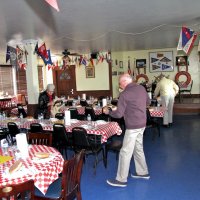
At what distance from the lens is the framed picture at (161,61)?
45.8ft

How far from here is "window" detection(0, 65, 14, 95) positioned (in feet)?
39.5

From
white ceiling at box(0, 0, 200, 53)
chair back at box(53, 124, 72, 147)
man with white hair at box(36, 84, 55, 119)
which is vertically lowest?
chair back at box(53, 124, 72, 147)

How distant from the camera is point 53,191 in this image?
9.49 ft

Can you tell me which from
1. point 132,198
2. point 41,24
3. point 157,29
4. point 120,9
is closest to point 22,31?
point 41,24

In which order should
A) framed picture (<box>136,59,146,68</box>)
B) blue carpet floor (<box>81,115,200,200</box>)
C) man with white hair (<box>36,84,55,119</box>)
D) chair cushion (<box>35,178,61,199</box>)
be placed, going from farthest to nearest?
framed picture (<box>136,59,146,68</box>) < man with white hair (<box>36,84,55,119</box>) < blue carpet floor (<box>81,115,200,200</box>) < chair cushion (<box>35,178,61,199</box>)

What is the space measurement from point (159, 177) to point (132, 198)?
837 mm

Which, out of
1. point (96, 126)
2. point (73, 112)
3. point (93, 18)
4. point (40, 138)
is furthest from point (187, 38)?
point (73, 112)

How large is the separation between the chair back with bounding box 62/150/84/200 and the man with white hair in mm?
3713

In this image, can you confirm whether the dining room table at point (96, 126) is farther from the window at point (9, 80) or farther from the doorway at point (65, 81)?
the doorway at point (65, 81)

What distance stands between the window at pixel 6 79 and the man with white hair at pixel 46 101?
6274 millimetres

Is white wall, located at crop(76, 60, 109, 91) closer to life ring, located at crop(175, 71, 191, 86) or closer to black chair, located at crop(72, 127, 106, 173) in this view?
life ring, located at crop(175, 71, 191, 86)

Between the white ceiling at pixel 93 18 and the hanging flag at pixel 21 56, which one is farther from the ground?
the white ceiling at pixel 93 18

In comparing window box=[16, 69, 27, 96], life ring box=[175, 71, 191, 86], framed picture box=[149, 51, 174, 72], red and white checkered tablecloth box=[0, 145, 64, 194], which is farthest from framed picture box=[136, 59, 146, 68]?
red and white checkered tablecloth box=[0, 145, 64, 194]

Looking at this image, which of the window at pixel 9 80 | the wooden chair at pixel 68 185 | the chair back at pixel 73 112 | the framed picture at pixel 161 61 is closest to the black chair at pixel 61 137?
the wooden chair at pixel 68 185
